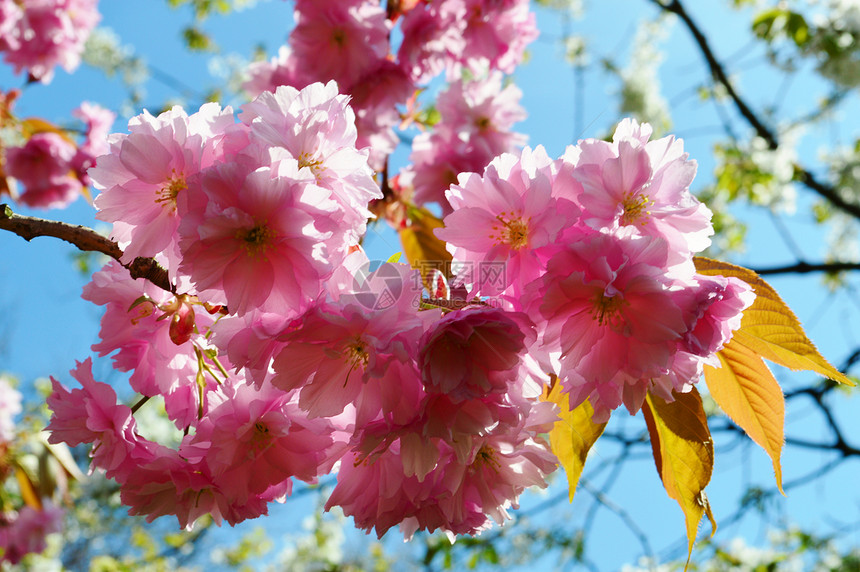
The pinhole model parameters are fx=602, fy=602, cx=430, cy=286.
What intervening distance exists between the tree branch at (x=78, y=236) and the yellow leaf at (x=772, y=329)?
77cm

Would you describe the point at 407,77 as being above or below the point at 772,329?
above

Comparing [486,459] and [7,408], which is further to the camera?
[7,408]

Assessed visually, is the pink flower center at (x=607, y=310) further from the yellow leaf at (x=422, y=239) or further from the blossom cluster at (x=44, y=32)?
the blossom cluster at (x=44, y=32)

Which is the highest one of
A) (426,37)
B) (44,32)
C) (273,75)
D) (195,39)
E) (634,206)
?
(195,39)

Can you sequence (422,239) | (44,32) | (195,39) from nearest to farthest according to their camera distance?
1. (422,239)
2. (44,32)
3. (195,39)

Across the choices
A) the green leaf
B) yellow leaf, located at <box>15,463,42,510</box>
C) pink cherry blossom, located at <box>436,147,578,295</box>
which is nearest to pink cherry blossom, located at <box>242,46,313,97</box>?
pink cherry blossom, located at <box>436,147,578,295</box>

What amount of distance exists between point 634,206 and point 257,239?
0.46 metres

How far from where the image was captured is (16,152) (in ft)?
10.9

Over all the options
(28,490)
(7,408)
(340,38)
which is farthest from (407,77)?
(7,408)

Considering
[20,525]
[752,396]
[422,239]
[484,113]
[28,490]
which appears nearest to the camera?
[752,396]

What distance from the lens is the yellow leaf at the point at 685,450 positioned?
904 mm

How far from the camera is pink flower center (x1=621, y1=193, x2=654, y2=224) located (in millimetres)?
739

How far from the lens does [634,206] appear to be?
29.5 inches

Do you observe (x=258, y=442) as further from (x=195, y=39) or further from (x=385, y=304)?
(x=195, y=39)
